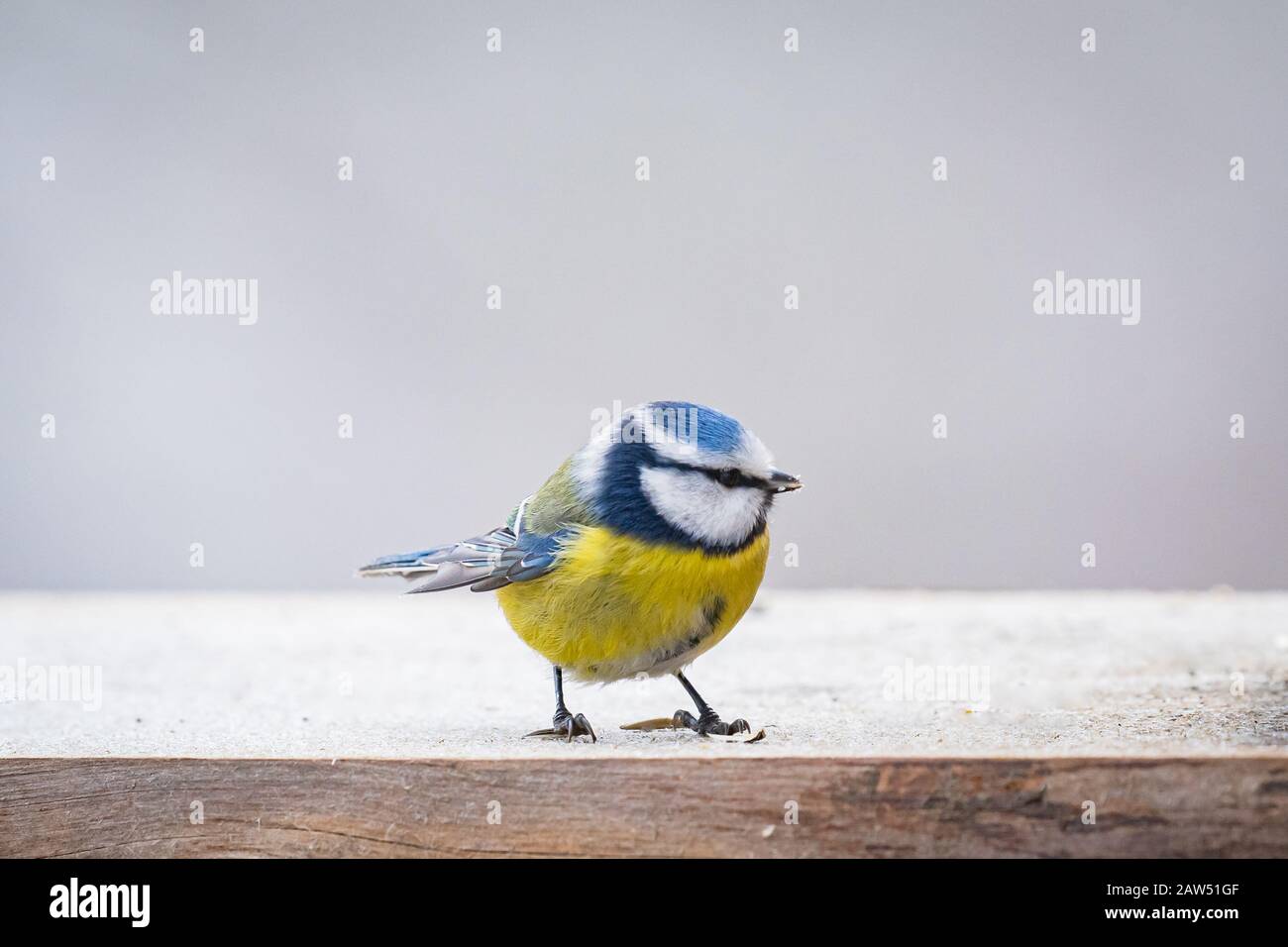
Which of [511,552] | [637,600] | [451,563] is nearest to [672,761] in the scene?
[637,600]

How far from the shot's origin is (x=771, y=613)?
11.3 feet

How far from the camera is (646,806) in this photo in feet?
5.13

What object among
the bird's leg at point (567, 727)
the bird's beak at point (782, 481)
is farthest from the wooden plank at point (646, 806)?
the bird's beak at point (782, 481)

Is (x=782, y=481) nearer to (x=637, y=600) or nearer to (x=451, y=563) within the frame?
(x=637, y=600)

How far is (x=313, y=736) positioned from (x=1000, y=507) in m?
3.72

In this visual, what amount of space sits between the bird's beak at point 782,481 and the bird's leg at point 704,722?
37cm

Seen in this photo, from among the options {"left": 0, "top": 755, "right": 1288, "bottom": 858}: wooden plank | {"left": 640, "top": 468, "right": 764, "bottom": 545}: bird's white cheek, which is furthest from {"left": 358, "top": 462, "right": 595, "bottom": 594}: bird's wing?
{"left": 0, "top": 755, "right": 1288, "bottom": 858}: wooden plank

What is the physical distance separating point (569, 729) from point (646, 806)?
37 centimetres

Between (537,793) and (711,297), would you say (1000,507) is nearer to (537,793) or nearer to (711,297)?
(711,297)

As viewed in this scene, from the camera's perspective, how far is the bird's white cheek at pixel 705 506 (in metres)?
1.83

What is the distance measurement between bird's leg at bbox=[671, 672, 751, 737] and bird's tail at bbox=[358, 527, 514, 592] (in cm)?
35

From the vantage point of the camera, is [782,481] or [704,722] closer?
[782,481]
